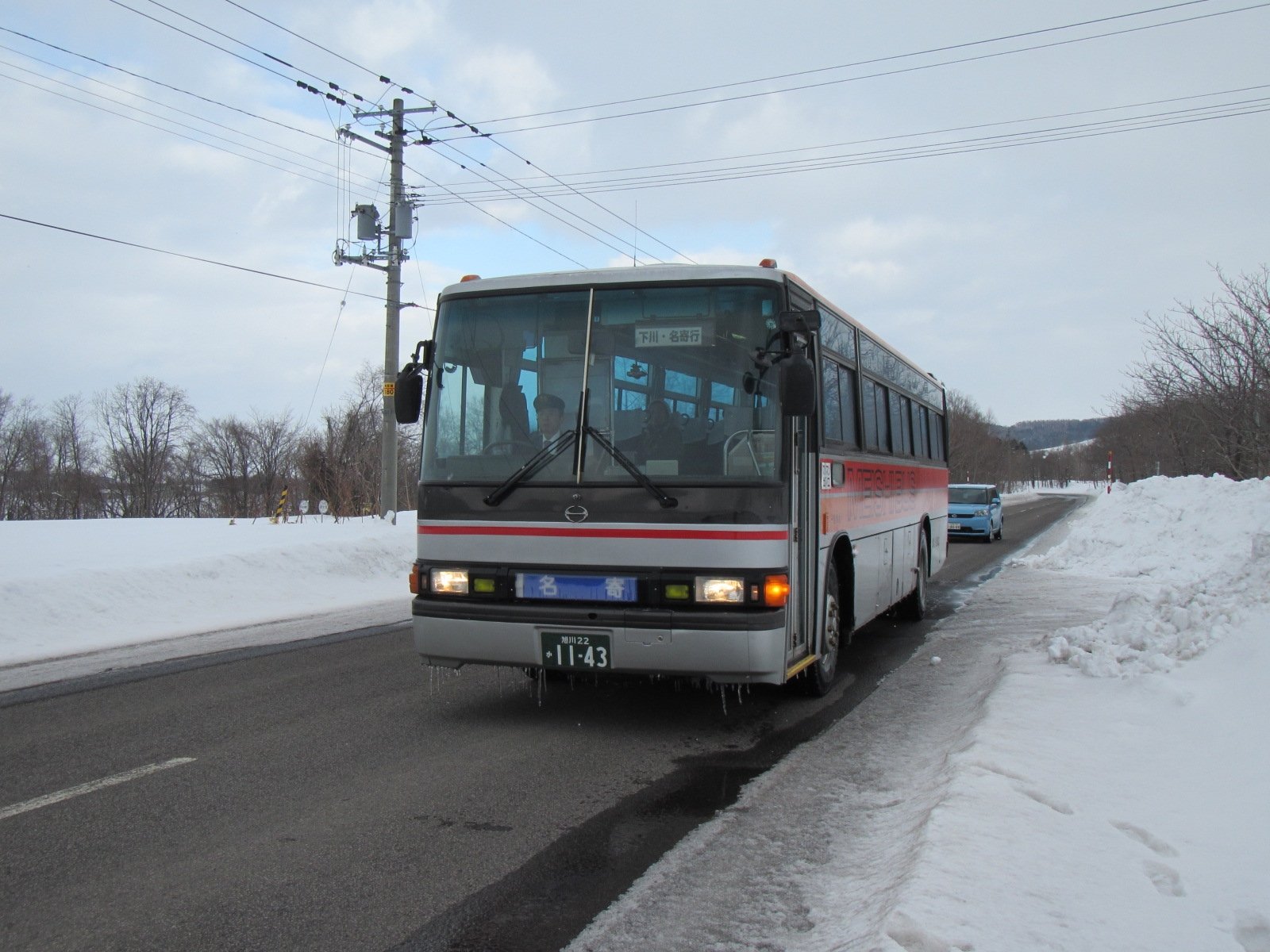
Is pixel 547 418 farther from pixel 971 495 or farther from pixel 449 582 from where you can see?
pixel 971 495

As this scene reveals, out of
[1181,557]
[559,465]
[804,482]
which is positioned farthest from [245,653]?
[1181,557]

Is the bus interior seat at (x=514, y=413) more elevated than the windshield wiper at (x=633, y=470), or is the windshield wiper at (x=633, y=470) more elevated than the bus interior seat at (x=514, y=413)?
the bus interior seat at (x=514, y=413)

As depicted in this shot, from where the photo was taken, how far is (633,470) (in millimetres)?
5902

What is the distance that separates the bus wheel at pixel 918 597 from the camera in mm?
11773

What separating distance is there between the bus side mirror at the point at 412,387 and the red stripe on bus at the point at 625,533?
874 millimetres

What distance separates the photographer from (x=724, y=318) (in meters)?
6.07

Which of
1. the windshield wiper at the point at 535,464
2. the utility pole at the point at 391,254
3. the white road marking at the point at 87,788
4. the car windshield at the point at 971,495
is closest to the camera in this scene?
the white road marking at the point at 87,788

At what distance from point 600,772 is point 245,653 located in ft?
16.9

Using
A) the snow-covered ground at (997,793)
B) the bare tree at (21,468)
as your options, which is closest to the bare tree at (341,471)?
the snow-covered ground at (997,793)

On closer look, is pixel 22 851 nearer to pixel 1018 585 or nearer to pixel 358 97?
pixel 1018 585

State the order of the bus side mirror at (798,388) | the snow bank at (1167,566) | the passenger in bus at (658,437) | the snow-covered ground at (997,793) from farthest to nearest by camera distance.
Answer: the snow bank at (1167,566)
the passenger in bus at (658,437)
the bus side mirror at (798,388)
the snow-covered ground at (997,793)

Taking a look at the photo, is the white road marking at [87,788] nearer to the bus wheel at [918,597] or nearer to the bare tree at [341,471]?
the bus wheel at [918,597]

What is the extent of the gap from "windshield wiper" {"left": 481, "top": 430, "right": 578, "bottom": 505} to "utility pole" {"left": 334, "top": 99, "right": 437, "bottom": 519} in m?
14.7

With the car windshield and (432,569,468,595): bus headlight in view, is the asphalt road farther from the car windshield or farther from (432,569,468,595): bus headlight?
the car windshield
